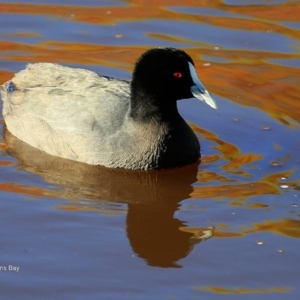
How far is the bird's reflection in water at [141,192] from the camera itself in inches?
244

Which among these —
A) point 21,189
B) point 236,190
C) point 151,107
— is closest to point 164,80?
point 151,107

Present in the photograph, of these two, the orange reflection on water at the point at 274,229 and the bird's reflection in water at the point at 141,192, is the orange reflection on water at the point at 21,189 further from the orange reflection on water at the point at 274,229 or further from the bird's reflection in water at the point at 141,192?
the orange reflection on water at the point at 274,229

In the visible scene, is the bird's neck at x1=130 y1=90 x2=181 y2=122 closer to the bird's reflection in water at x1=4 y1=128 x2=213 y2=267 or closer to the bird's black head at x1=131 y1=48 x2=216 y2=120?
the bird's black head at x1=131 y1=48 x2=216 y2=120

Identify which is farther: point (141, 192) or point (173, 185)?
point (173, 185)

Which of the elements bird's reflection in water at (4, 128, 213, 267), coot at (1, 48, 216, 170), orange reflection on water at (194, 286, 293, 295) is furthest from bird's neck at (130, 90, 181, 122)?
orange reflection on water at (194, 286, 293, 295)

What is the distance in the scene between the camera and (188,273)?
5777 millimetres

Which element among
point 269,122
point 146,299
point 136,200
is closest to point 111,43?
point 269,122

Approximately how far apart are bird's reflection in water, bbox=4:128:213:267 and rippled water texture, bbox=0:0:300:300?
0.05 feet

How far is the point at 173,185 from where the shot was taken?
7.28 m

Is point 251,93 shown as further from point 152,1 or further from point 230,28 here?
point 152,1

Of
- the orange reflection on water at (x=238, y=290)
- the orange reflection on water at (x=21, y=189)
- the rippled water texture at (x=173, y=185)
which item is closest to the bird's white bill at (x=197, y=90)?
the rippled water texture at (x=173, y=185)

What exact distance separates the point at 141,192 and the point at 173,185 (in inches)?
12.3

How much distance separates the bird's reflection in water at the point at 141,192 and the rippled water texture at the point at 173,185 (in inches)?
0.6

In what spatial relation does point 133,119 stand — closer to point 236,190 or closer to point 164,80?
point 164,80
